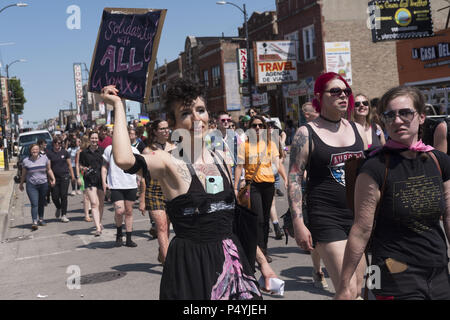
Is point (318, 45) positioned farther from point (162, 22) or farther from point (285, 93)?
point (162, 22)

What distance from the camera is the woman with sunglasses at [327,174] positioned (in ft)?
13.3

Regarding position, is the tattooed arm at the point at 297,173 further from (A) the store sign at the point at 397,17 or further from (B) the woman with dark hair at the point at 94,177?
(A) the store sign at the point at 397,17

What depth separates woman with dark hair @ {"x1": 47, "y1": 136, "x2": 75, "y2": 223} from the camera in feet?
44.1

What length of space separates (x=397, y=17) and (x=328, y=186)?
22.9 m

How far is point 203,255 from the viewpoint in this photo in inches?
123

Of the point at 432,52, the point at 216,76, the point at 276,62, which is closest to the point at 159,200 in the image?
the point at 432,52

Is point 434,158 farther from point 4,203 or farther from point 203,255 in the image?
point 4,203

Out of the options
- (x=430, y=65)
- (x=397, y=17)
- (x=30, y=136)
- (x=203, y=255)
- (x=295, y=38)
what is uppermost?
(x=295, y=38)

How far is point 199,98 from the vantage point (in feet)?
11.0

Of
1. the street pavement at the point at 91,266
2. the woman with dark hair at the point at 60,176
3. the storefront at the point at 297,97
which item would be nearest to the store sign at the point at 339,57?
the storefront at the point at 297,97

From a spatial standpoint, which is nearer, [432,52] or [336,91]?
[336,91]

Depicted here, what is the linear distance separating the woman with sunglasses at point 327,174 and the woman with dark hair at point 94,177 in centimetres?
746
